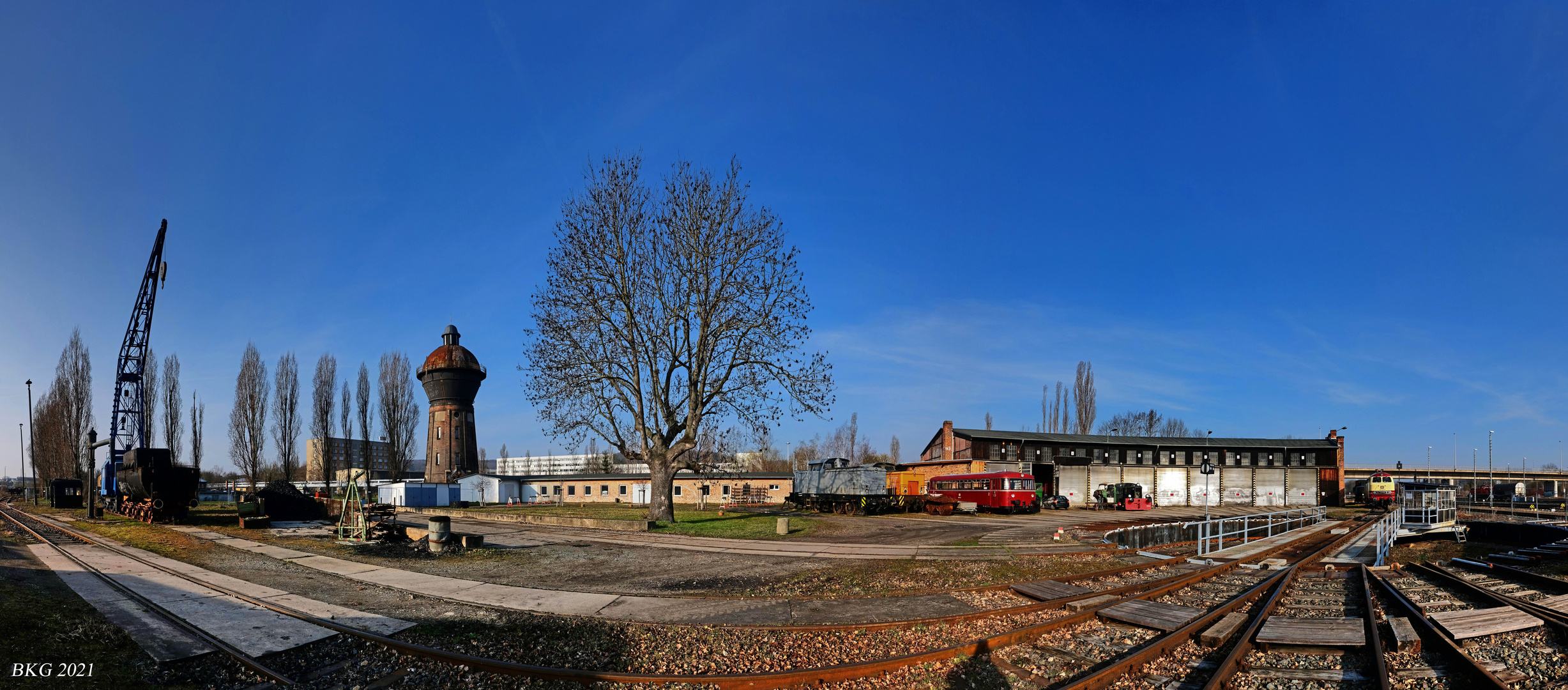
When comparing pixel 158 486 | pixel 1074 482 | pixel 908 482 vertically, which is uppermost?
pixel 158 486

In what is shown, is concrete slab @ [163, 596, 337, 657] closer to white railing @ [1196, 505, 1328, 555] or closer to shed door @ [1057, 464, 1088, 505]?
white railing @ [1196, 505, 1328, 555]

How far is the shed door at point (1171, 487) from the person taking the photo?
5597 centimetres

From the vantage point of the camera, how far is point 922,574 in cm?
1603

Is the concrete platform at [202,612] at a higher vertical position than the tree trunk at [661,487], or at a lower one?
higher

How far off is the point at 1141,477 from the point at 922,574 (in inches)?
1861

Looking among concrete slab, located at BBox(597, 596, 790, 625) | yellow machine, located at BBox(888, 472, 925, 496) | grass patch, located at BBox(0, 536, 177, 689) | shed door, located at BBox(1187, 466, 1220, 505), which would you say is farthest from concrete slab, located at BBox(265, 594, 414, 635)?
shed door, located at BBox(1187, 466, 1220, 505)

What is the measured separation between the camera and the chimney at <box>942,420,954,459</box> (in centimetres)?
5553

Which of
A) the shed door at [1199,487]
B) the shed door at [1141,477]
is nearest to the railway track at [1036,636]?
the shed door at [1141,477]

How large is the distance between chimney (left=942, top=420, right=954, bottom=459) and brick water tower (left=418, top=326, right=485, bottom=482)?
41699 millimetres

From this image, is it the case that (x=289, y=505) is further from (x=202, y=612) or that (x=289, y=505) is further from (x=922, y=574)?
(x=922, y=574)

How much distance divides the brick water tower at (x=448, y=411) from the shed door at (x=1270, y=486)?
66665 mm

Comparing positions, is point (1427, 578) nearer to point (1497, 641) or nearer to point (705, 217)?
point (1497, 641)

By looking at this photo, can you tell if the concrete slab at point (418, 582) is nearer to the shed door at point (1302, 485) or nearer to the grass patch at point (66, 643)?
the grass patch at point (66, 643)

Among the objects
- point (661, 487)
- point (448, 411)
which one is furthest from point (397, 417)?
point (661, 487)
